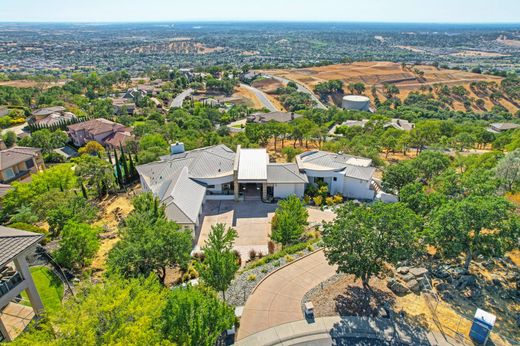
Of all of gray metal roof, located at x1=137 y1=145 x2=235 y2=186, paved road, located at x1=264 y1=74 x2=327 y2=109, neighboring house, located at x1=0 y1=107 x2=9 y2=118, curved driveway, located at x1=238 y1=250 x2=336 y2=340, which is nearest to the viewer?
curved driveway, located at x1=238 y1=250 x2=336 y2=340

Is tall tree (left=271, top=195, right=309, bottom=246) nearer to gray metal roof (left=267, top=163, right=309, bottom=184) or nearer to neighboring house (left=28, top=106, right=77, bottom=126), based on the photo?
gray metal roof (left=267, top=163, right=309, bottom=184)

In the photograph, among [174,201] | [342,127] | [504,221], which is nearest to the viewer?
[504,221]

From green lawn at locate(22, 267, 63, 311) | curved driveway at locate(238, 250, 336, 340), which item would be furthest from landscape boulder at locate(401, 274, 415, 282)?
green lawn at locate(22, 267, 63, 311)

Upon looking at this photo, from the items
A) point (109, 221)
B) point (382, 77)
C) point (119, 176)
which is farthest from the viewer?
point (382, 77)

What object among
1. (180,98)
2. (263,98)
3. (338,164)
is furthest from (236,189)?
(263,98)

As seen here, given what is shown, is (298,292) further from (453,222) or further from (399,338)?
(453,222)

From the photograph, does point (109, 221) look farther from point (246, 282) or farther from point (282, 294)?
point (282, 294)

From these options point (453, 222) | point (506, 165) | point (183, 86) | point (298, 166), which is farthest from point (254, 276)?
point (183, 86)
